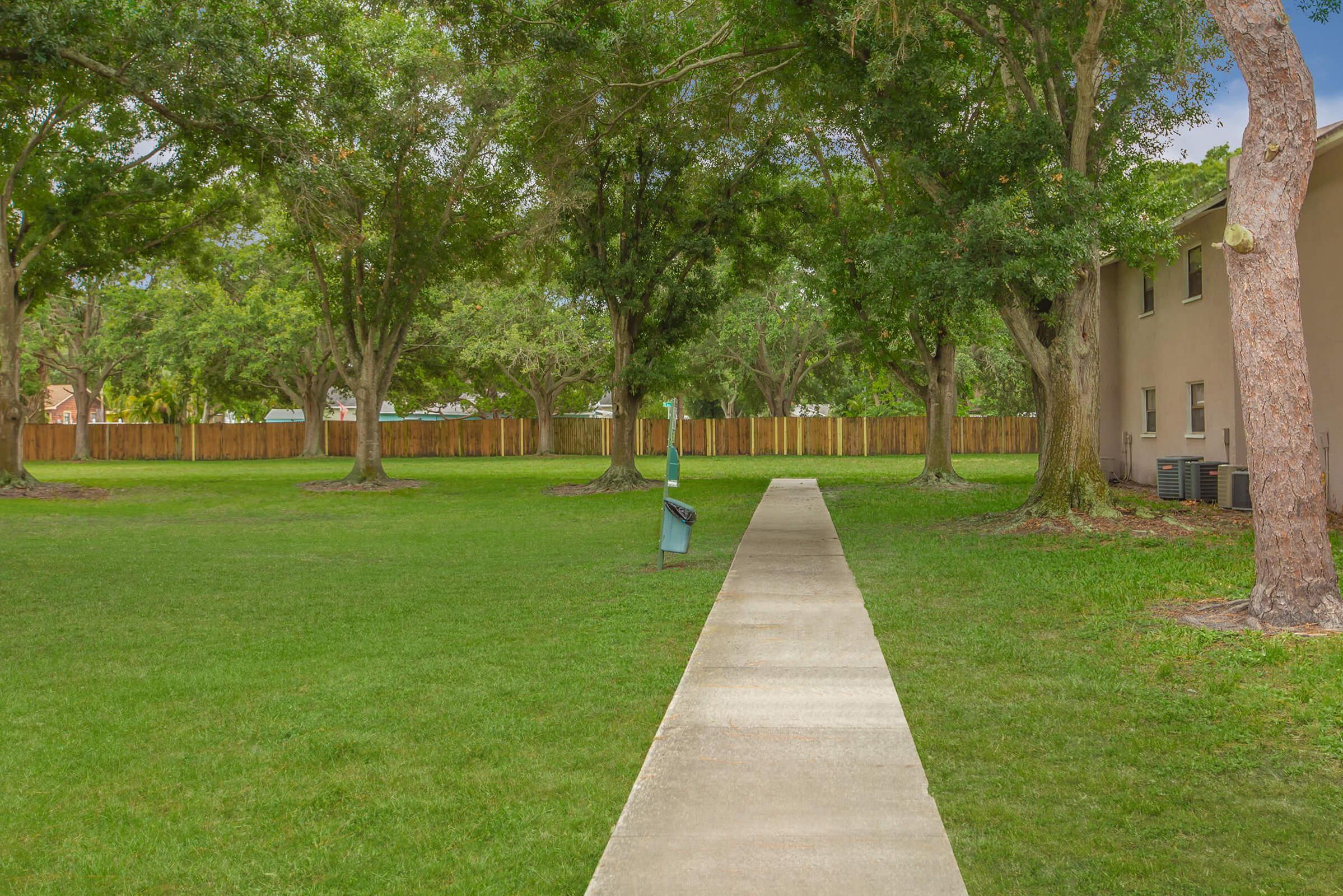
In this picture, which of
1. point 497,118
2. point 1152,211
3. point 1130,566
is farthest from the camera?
point 497,118

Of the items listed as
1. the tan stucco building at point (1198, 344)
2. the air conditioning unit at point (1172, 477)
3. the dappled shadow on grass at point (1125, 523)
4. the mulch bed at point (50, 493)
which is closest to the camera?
the dappled shadow on grass at point (1125, 523)

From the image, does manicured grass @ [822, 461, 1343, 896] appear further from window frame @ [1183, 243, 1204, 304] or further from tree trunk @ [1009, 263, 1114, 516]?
window frame @ [1183, 243, 1204, 304]

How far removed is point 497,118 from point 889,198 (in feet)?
27.7

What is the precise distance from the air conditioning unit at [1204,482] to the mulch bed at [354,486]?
16.7 m

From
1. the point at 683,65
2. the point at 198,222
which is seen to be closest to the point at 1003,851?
the point at 683,65

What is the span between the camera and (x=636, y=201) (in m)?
23.3

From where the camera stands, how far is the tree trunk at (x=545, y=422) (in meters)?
46.2

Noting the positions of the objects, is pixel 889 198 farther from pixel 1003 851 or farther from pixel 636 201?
pixel 1003 851

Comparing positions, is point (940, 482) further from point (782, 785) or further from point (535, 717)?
point (782, 785)

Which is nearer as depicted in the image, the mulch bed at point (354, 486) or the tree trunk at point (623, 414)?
the tree trunk at point (623, 414)

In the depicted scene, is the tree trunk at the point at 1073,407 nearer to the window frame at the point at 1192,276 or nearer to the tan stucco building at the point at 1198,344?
the tan stucco building at the point at 1198,344

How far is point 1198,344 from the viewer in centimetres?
1938

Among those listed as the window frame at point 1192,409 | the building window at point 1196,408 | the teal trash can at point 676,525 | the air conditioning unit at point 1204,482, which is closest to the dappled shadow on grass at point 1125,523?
the air conditioning unit at point 1204,482

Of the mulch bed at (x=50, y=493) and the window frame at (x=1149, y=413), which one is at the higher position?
the window frame at (x=1149, y=413)
